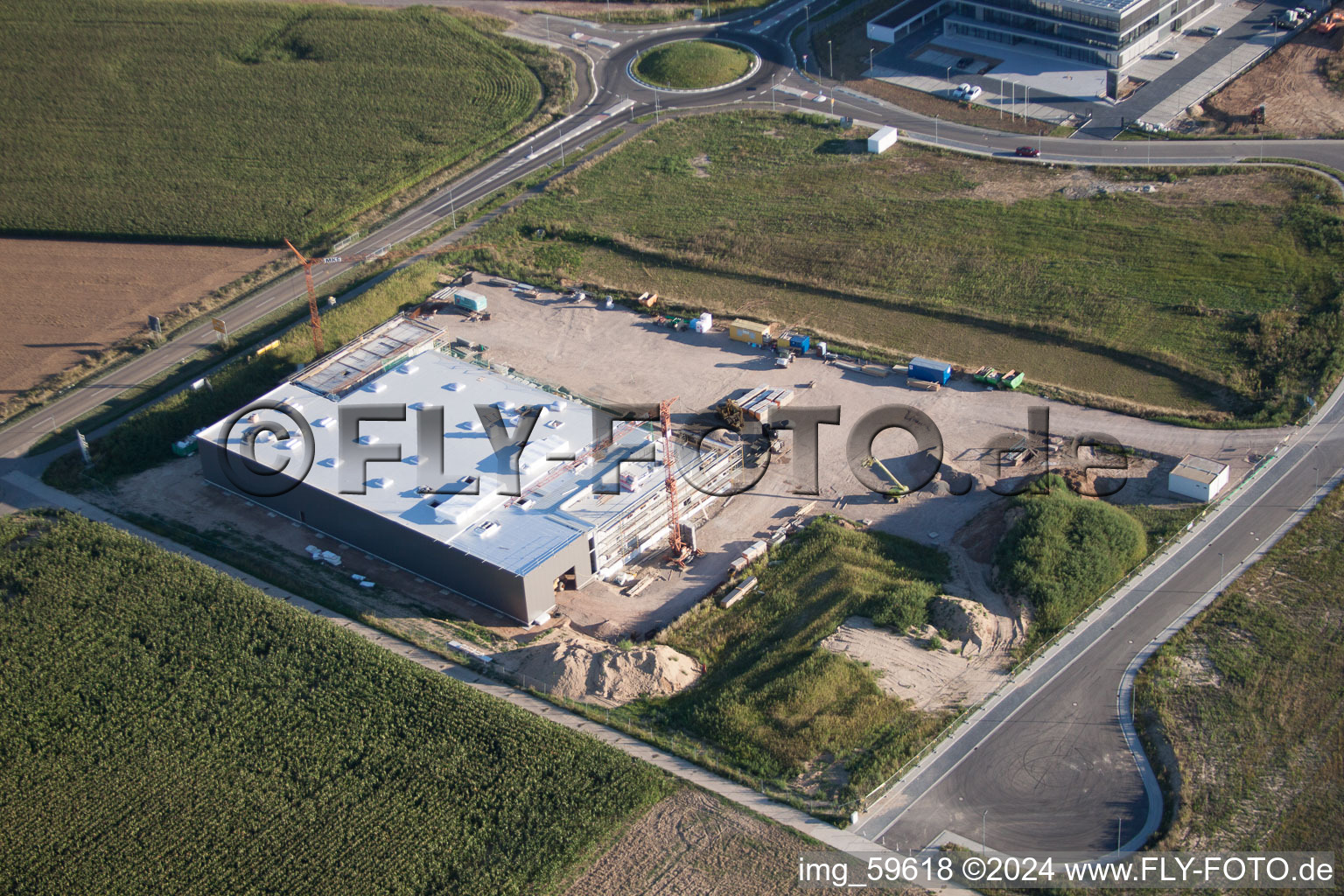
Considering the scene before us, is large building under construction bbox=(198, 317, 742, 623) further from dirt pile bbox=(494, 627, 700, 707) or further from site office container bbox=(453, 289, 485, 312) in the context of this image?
site office container bbox=(453, 289, 485, 312)

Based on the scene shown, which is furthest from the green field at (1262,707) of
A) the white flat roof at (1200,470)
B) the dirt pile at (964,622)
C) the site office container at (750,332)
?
the site office container at (750,332)

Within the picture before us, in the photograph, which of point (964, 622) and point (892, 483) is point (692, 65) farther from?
point (964, 622)

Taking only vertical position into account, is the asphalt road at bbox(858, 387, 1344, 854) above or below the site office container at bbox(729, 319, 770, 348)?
below

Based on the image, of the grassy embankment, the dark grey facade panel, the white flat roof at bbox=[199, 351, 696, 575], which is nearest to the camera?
the grassy embankment

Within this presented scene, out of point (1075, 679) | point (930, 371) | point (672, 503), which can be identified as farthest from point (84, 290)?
point (1075, 679)

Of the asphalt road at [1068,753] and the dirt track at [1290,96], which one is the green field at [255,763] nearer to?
the asphalt road at [1068,753]

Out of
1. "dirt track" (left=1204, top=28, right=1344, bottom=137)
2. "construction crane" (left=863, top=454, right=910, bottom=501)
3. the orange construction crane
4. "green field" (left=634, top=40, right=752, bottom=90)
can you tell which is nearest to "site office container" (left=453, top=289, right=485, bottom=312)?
the orange construction crane
